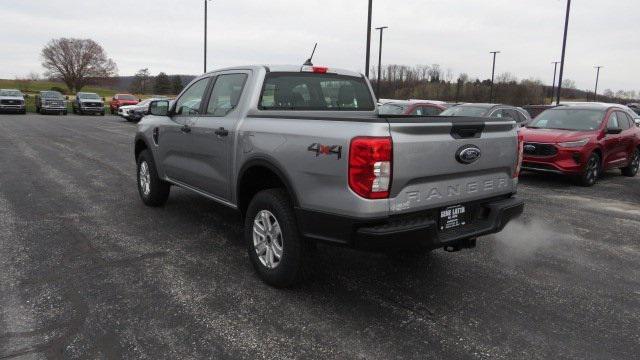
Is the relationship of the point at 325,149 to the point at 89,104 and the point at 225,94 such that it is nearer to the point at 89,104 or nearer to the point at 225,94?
the point at 225,94

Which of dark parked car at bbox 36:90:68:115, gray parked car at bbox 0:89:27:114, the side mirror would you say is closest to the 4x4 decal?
the side mirror

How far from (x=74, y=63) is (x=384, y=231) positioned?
307 ft

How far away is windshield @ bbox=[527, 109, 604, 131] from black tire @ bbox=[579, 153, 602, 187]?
0.69m

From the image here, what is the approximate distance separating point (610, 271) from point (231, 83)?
4.14m

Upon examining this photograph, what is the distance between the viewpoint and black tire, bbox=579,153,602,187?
9.34 m

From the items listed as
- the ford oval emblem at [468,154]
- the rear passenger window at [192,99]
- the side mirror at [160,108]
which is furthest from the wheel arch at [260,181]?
the side mirror at [160,108]

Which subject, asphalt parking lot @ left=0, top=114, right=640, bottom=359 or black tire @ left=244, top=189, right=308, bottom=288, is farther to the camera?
black tire @ left=244, top=189, right=308, bottom=288

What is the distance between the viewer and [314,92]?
497 centimetres

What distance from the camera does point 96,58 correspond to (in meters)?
85.9

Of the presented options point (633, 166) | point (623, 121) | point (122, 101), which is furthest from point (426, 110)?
point (122, 101)

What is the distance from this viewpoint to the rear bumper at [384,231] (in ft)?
10.6

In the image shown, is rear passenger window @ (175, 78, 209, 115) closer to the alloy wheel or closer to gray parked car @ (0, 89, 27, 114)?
the alloy wheel

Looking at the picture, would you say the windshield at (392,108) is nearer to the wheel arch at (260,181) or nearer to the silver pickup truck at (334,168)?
the silver pickup truck at (334,168)

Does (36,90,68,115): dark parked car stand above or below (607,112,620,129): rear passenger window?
below
